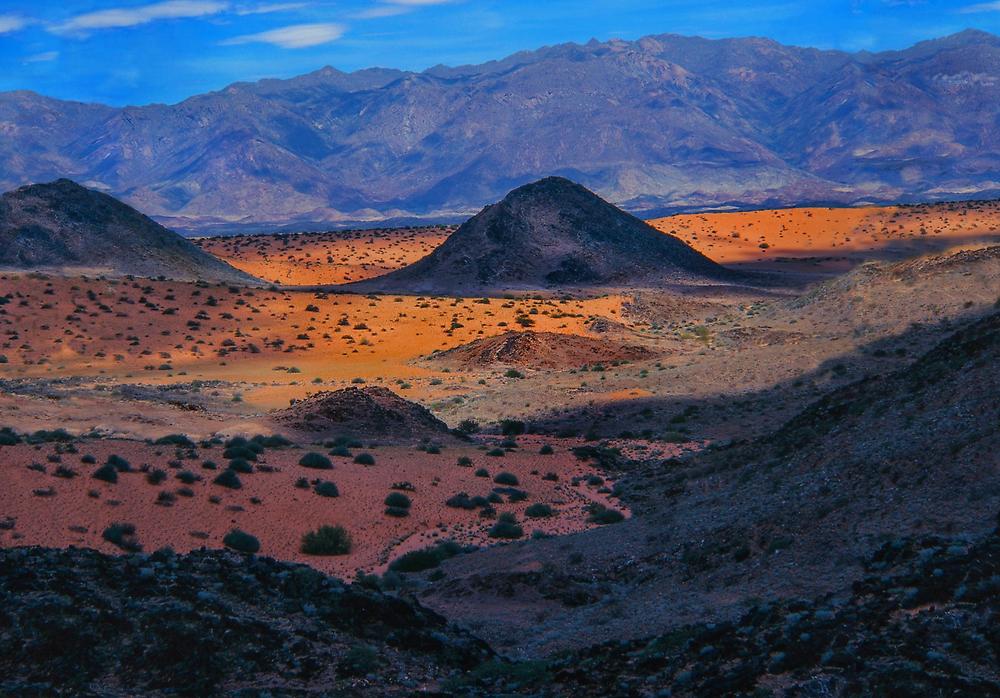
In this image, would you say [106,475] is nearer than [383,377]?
Yes

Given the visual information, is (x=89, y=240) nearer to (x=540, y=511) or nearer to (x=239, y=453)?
(x=239, y=453)

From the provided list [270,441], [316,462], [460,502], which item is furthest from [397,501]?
[270,441]

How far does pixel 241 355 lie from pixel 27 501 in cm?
3674

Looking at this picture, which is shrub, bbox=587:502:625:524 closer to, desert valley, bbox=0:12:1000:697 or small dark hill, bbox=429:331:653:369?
desert valley, bbox=0:12:1000:697

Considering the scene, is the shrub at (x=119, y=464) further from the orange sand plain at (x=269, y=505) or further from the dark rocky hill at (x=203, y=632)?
the dark rocky hill at (x=203, y=632)

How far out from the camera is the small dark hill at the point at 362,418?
3284 cm

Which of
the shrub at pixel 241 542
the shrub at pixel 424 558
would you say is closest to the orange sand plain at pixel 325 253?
the shrub at pixel 241 542

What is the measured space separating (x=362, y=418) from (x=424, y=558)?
1341 cm

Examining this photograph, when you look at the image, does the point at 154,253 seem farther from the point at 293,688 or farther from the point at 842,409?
the point at 293,688

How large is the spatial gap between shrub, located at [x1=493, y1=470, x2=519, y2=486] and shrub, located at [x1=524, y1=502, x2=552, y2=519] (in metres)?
2.47

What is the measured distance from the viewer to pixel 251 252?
11350 centimetres

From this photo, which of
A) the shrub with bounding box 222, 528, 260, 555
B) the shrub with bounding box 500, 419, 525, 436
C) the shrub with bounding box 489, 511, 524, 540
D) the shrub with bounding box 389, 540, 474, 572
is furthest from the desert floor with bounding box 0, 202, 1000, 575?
the shrub with bounding box 500, 419, 525, 436

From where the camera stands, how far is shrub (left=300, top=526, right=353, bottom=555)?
21281 mm

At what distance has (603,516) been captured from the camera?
2325 cm
